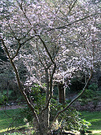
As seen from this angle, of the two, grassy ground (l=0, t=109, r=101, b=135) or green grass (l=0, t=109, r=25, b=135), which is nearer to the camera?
green grass (l=0, t=109, r=25, b=135)

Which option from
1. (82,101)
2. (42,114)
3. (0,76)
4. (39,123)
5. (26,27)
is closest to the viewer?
(26,27)

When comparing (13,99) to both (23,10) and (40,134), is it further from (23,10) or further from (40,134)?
(23,10)

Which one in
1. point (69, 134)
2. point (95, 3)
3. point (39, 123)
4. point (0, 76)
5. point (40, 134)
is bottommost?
point (69, 134)

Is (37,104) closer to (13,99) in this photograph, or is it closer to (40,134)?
(40,134)

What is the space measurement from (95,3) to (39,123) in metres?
3.66

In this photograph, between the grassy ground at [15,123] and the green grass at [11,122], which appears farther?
→ the grassy ground at [15,123]

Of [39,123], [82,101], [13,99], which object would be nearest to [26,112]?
[39,123]

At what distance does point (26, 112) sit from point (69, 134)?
1.39 meters

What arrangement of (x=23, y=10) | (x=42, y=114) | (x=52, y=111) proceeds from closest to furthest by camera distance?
(x=23, y=10) < (x=42, y=114) < (x=52, y=111)

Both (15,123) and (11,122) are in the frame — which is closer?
(15,123)

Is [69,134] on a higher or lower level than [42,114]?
lower

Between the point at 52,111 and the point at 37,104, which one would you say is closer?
the point at 37,104

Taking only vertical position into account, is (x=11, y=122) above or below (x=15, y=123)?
below

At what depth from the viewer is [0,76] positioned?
12.9 m
